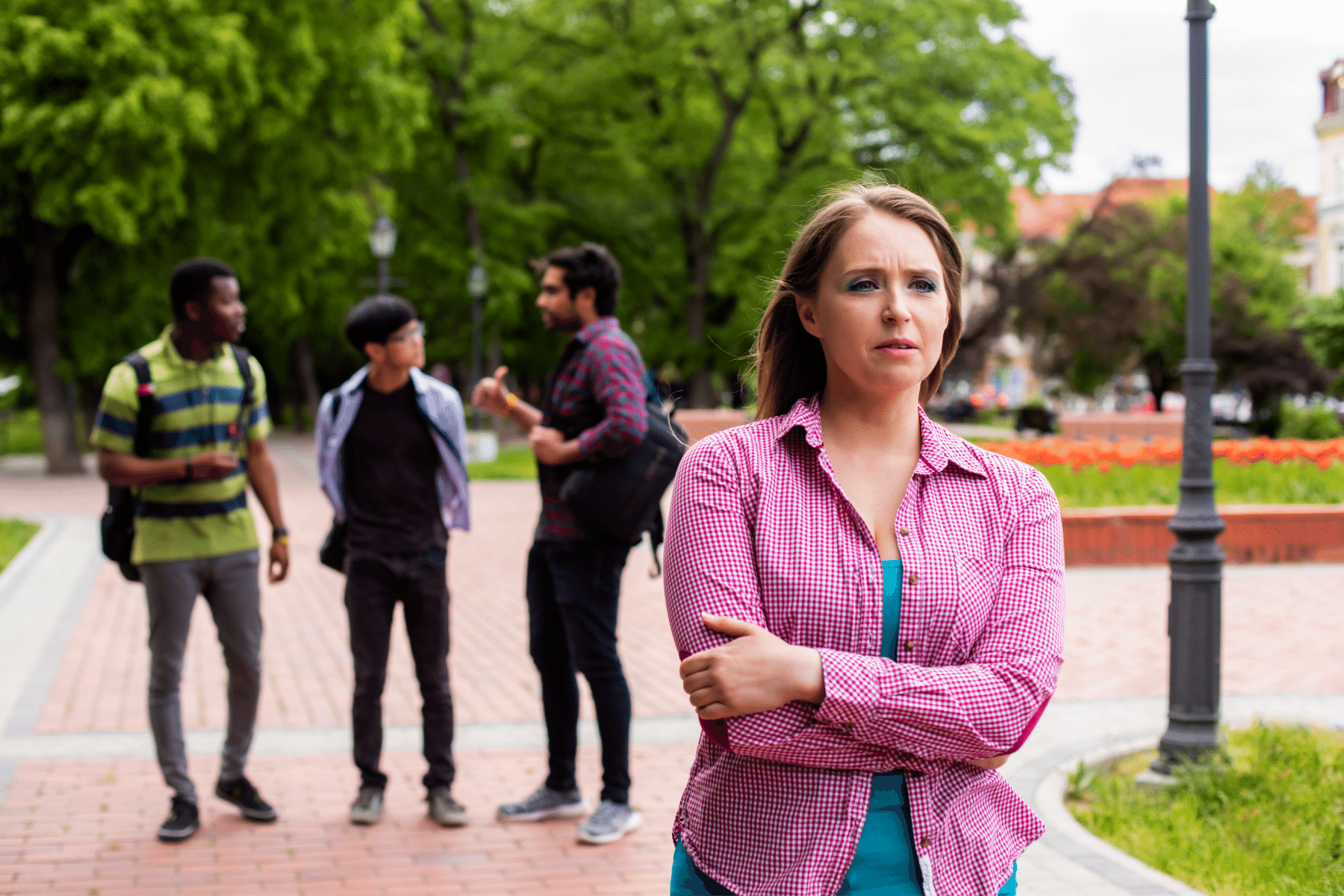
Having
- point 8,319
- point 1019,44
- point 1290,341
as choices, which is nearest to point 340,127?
point 8,319

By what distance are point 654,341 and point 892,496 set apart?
101 ft

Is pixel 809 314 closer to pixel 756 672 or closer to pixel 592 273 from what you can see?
pixel 756 672

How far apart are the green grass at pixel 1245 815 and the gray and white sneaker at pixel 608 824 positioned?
165 centimetres

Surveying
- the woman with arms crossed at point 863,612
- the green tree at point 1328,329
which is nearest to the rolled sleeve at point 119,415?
the woman with arms crossed at point 863,612

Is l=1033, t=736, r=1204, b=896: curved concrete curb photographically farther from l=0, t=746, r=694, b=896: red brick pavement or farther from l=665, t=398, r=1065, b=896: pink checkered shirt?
l=665, t=398, r=1065, b=896: pink checkered shirt

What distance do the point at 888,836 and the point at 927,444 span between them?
579 mm

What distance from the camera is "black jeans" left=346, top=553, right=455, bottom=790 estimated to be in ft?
16.7

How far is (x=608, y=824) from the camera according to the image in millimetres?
4863

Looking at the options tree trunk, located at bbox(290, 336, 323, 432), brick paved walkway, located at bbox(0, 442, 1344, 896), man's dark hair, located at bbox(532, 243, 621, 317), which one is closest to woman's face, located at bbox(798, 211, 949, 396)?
brick paved walkway, located at bbox(0, 442, 1344, 896)

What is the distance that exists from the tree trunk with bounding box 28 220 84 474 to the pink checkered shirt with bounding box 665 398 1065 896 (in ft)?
78.0

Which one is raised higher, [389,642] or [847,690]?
[847,690]

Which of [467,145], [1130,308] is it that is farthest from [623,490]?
[1130,308]

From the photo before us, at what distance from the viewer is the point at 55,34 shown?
65.1ft

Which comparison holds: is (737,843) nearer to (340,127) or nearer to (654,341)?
(340,127)
